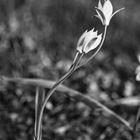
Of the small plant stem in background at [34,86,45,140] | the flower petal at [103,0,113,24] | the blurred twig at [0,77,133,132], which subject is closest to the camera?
the flower petal at [103,0,113,24]

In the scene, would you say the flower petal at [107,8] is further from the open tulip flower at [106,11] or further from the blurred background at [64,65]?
the blurred background at [64,65]

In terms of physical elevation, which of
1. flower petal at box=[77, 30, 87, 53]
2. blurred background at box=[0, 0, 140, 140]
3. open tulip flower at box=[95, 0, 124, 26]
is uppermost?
open tulip flower at box=[95, 0, 124, 26]

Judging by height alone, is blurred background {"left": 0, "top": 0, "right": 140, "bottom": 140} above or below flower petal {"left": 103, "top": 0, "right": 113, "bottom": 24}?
below

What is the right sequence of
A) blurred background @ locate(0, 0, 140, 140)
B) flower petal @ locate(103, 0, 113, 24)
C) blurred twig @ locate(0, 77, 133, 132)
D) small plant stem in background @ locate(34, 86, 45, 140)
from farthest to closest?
blurred background @ locate(0, 0, 140, 140)
blurred twig @ locate(0, 77, 133, 132)
small plant stem in background @ locate(34, 86, 45, 140)
flower petal @ locate(103, 0, 113, 24)

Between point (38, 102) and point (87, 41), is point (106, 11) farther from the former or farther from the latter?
point (38, 102)

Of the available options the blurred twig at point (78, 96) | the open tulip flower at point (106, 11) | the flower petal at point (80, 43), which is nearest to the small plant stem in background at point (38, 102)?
the blurred twig at point (78, 96)

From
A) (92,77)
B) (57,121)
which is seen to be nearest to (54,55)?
(92,77)

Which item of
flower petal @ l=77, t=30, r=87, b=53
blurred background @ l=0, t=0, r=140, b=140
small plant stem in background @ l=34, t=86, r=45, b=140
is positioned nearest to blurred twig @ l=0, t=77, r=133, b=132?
small plant stem in background @ l=34, t=86, r=45, b=140

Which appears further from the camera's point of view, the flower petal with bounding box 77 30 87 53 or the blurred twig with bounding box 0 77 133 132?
the blurred twig with bounding box 0 77 133 132

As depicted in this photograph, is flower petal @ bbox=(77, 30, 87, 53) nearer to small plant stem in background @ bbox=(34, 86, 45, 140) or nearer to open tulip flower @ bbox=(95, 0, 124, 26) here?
open tulip flower @ bbox=(95, 0, 124, 26)
